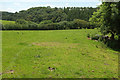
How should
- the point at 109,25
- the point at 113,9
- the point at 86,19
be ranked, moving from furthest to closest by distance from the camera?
the point at 86,19
the point at 109,25
the point at 113,9

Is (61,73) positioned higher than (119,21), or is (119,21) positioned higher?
(119,21)

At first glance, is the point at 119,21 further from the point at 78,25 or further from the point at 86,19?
the point at 86,19

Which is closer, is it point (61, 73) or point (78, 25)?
point (61, 73)

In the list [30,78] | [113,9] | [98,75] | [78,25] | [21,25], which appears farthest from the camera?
[78,25]

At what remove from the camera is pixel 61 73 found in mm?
7879

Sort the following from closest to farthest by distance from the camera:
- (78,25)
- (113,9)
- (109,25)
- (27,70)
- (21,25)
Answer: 1. (27,70)
2. (113,9)
3. (109,25)
4. (21,25)
5. (78,25)

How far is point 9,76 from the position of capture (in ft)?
23.7

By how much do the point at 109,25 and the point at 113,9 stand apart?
9.12 feet

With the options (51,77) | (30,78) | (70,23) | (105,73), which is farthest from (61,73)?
(70,23)

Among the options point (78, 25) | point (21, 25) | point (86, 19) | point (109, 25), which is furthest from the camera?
point (86, 19)

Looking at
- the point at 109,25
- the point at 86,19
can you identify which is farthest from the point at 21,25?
the point at 109,25

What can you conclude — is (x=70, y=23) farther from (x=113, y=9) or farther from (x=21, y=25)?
(x=113, y=9)

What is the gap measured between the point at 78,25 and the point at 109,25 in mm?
36699

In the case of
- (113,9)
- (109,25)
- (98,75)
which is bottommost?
(98,75)
